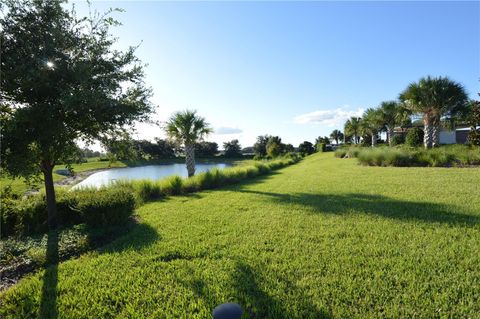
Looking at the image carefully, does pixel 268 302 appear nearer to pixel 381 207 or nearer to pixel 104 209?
pixel 104 209

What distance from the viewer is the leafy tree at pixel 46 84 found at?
4.55 metres

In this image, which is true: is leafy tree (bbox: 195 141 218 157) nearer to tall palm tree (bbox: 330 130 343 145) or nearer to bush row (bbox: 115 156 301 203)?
tall palm tree (bbox: 330 130 343 145)

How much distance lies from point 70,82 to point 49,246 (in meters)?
3.17

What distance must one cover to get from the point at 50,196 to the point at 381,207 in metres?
8.49

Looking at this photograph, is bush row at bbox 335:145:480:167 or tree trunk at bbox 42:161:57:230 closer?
tree trunk at bbox 42:161:57:230

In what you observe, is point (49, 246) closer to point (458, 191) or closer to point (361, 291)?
point (361, 291)

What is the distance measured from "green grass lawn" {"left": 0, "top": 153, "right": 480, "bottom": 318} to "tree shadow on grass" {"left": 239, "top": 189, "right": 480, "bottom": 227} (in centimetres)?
4

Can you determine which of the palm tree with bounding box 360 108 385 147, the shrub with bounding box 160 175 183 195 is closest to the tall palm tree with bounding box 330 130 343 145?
the palm tree with bounding box 360 108 385 147

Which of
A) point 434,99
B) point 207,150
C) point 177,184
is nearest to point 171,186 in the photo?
point 177,184

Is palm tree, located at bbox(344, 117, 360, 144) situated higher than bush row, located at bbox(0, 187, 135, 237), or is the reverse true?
palm tree, located at bbox(344, 117, 360, 144)

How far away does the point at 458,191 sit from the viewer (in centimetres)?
850

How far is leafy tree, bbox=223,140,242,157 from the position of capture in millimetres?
64562

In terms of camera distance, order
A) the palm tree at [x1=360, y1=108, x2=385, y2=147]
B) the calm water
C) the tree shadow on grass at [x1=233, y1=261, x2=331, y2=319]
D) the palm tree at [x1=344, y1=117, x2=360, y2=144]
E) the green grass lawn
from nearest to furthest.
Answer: the tree shadow on grass at [x1=233, y1=261, x2=331, y2=319]
the green grass lawn
the calm water
the palm tree at [x1=360, y1=108, x2=385, y2=147]
the palm tree at [x1=344, y1=117, x2=360, y2=144]

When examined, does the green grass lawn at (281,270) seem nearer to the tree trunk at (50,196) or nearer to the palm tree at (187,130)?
the tree trunk at (50,196)
